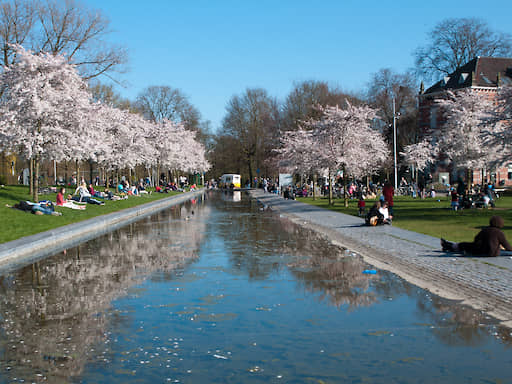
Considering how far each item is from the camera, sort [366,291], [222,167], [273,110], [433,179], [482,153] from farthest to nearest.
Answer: [222,167] < [273,110] < [433,179] < [482,153] < [366,291]

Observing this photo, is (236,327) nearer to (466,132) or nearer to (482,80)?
(466,132)

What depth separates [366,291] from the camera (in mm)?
9578

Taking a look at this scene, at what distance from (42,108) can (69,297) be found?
85.8 ft

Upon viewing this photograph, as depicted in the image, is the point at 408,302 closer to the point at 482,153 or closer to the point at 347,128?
the point at 347,128

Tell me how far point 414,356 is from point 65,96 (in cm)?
3197

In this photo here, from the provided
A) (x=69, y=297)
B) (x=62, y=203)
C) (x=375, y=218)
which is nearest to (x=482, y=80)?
(x=375, y=218)

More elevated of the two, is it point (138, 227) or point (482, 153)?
point (482, 153)

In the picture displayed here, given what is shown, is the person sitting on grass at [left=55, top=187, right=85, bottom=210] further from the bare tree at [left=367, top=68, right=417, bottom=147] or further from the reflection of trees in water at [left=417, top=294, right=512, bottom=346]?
the bare tree at [left=367, top=68, right=417, bottom=147]

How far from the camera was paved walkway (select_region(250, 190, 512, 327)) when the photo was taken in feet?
28.9

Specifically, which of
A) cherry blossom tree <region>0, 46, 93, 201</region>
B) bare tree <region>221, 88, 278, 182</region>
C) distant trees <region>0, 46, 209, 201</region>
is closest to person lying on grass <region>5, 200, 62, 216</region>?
distant trees <region>0, 46, 209, 201</region>

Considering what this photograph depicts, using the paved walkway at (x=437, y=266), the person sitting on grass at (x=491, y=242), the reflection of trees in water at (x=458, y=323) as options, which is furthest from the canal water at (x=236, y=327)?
the person sitting on grass at (x=491, y=242)

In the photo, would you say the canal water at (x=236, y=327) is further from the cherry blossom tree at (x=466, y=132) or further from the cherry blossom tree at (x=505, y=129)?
the cherry blossom tree at (x=466, y=132)

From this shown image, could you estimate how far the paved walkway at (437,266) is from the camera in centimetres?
882

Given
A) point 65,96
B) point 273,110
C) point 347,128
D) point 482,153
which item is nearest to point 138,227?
point 65,96
